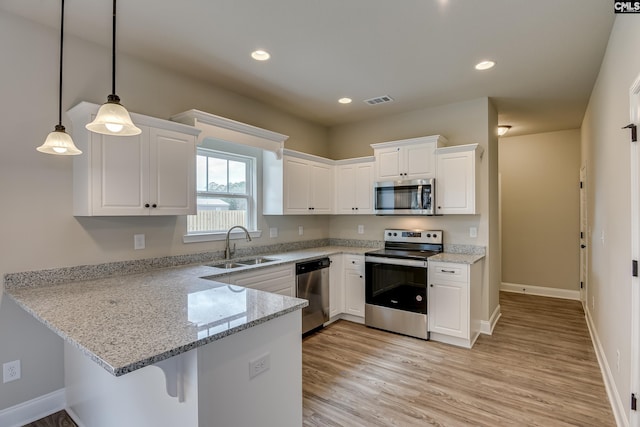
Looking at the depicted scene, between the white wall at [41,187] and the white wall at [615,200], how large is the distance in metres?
3.59

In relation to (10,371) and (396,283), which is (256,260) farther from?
(10,371)

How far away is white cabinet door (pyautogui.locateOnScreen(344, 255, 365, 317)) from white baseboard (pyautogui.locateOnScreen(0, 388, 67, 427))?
9.68 ft

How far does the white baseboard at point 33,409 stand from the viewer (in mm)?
2223

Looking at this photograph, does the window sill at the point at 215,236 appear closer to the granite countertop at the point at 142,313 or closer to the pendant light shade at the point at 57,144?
the granite countertop at the point at 142,313

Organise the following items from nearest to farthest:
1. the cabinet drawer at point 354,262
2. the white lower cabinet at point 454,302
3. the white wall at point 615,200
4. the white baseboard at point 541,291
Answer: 1. the white wall at point 615,200
2. the white lower cabinet at point 454,302
3. the cabinet drawer at point 354,262
4. the white baseboard at point 541,291

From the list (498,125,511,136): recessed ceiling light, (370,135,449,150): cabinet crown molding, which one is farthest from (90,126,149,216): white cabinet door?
(498,125,511,136): recessed ceiling light

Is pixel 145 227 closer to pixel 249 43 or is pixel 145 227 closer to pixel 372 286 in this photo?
pixel 249 43

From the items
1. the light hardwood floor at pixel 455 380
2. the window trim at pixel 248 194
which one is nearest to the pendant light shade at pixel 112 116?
the window trim at pixel 248 194

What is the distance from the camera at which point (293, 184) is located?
411 cm

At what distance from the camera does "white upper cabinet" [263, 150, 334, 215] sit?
3.98m

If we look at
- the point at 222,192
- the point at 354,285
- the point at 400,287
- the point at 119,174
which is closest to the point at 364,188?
the point at 354,285

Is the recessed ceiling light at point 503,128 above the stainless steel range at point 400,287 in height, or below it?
above

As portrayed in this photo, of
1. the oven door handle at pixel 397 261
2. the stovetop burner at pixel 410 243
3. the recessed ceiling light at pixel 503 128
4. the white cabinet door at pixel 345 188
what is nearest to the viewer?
the oven door handle at pixel 397 261

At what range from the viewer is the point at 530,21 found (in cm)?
237
